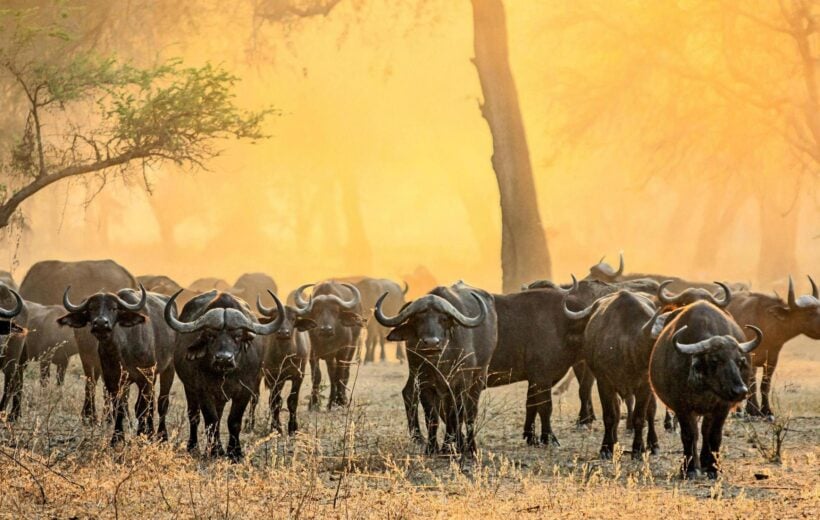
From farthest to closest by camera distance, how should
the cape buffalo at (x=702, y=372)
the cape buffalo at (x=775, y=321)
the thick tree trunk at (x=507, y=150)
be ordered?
the thick tree trunk at (x=507, y=150) < the cape buffalo at (x=775, y=321) < the cape buffalo at (x=702, y=372)

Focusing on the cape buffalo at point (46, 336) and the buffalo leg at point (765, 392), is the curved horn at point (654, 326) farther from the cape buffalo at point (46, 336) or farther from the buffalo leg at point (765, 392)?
the cape buffalo at point (46, 336)

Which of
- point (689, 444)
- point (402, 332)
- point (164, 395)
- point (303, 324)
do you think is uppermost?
point (303, 324)

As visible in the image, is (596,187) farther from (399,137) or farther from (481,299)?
(481,299)

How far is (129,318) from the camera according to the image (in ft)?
38.4

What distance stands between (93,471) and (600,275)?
37.4 ft

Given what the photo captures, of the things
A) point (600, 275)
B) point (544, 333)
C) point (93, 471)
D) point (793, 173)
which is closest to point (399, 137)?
point (793, 173)

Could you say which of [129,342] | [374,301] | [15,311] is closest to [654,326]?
[129,342]

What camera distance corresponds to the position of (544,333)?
13.0 meters

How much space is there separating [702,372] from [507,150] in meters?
15.4

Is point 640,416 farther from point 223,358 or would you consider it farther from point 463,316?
point 223,358

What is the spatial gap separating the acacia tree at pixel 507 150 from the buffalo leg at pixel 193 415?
13.8 m

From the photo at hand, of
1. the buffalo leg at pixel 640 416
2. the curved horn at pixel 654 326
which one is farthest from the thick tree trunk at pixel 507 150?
the curved horn at pixel 654 326

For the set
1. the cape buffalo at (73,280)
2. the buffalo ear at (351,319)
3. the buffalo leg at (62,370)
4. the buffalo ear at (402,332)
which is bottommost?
the buffalo leg at (62,370)

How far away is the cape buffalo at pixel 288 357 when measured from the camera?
12.7 meters
